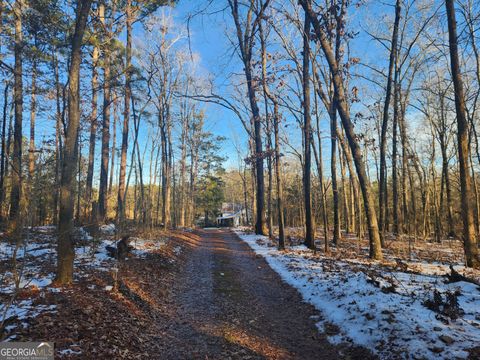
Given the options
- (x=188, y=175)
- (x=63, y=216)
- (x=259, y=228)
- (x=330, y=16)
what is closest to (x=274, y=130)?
(x=330, y=16)

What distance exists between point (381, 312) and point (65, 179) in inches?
228

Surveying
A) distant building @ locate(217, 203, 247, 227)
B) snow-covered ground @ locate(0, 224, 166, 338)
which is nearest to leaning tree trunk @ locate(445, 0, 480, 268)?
snow-covered ground @ locate(0, 224, 166, 338)

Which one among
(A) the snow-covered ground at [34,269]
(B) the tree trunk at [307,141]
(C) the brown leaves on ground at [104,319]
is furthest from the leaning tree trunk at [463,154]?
(A) the snow-covered ground at [34,269]

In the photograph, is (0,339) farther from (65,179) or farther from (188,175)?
(188,175)

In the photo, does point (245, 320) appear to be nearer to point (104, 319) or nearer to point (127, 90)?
point (104, 319)

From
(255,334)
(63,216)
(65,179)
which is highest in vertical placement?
(65,179)

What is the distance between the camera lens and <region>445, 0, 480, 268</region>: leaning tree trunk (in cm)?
768

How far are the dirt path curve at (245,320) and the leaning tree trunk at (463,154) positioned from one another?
486 centimetres

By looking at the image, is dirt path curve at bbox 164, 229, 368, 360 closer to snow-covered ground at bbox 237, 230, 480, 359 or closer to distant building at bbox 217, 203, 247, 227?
snow-covered ground at bbox 237, 230, 480, 359

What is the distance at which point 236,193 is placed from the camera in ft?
225

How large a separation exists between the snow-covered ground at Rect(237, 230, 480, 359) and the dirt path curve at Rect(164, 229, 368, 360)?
1.03 feet

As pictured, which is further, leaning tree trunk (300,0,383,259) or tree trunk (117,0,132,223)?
tree trunk (117,0,132,223)

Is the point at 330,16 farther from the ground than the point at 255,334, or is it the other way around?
the point at 330,16

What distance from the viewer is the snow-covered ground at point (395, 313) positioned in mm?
3523
